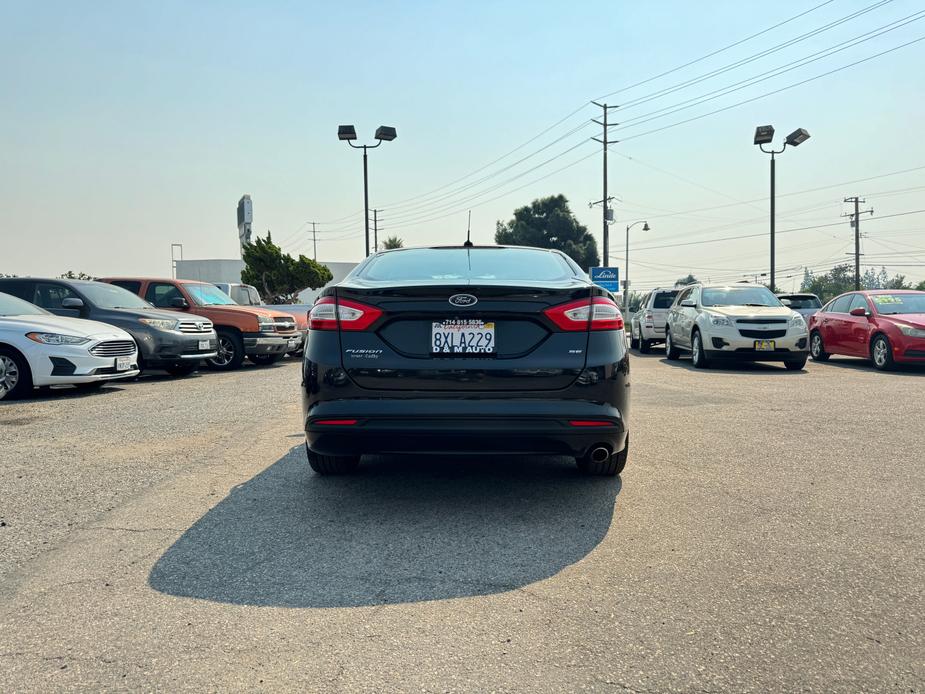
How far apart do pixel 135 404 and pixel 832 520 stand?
298 inches

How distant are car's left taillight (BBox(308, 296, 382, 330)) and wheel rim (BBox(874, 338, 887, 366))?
12.1m

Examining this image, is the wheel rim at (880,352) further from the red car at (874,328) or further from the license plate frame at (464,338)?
the license plate frame at (464,338)

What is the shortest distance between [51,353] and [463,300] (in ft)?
24.4

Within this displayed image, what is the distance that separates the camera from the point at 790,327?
13766mm

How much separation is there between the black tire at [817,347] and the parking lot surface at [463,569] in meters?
10.4

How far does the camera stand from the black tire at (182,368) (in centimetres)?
1272

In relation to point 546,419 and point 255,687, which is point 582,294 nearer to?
point 546,419

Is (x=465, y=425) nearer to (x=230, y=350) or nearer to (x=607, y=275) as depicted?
(x=230, y=350)

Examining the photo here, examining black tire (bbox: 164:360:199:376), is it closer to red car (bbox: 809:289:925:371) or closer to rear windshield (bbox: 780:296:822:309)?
red car (bbox: 809:289:925:371)

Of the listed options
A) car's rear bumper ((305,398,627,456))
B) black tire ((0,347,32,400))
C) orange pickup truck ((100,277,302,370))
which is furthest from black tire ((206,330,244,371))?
car's rear bumper ((305,398,627,456))

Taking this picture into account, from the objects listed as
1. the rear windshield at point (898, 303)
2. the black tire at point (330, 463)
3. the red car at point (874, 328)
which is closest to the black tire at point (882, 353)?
the red car at point (874, 328)

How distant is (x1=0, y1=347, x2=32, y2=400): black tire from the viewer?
944cm

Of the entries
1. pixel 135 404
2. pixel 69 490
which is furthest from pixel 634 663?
pixel 135 404

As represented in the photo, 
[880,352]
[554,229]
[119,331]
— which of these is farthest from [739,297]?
[554,229]
